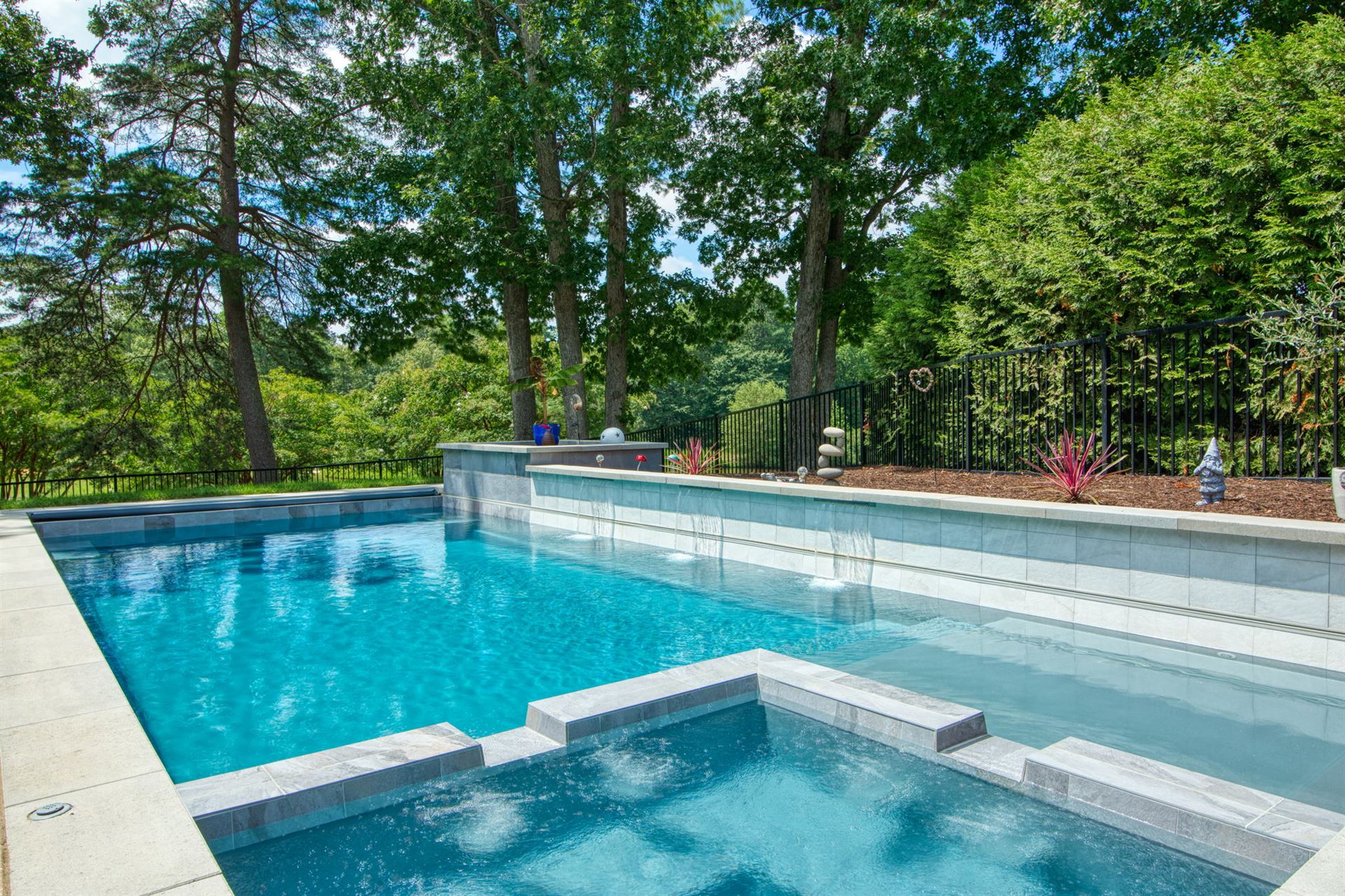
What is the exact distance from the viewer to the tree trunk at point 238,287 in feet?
61.8

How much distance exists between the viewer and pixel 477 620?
279 inches

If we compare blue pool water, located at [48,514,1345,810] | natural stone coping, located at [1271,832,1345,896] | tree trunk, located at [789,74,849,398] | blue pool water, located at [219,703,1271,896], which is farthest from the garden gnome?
tree trunk, located at [789,74,849,398]

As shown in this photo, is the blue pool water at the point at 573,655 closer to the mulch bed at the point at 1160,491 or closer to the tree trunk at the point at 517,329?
the mulch bed at the point at 1160,491

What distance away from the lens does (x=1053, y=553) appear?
262 inches

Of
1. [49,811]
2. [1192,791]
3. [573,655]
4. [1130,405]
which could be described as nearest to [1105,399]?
[1130,405]

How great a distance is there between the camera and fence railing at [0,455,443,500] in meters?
18.4

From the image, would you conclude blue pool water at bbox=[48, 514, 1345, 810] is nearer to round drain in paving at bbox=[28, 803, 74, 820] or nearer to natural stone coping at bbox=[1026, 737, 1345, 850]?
natural stone coping at bbox=[1026, 737, 1345, 850]

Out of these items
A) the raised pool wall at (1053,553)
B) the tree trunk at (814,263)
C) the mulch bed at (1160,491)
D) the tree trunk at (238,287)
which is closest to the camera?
the raised pool wall at (1053,553)

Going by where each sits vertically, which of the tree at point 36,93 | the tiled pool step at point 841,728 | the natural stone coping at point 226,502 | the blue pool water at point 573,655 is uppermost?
the tree at point 36,93

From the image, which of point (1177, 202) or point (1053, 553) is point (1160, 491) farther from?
point (1177, 202)

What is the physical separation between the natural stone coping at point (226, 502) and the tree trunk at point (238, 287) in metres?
3.36

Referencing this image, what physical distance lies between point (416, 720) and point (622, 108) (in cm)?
1563

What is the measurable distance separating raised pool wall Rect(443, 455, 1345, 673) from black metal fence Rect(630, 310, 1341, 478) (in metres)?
1.82

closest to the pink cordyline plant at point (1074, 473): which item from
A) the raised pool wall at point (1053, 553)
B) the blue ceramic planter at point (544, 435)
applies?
the raised pool wall at point (1053, 553)
